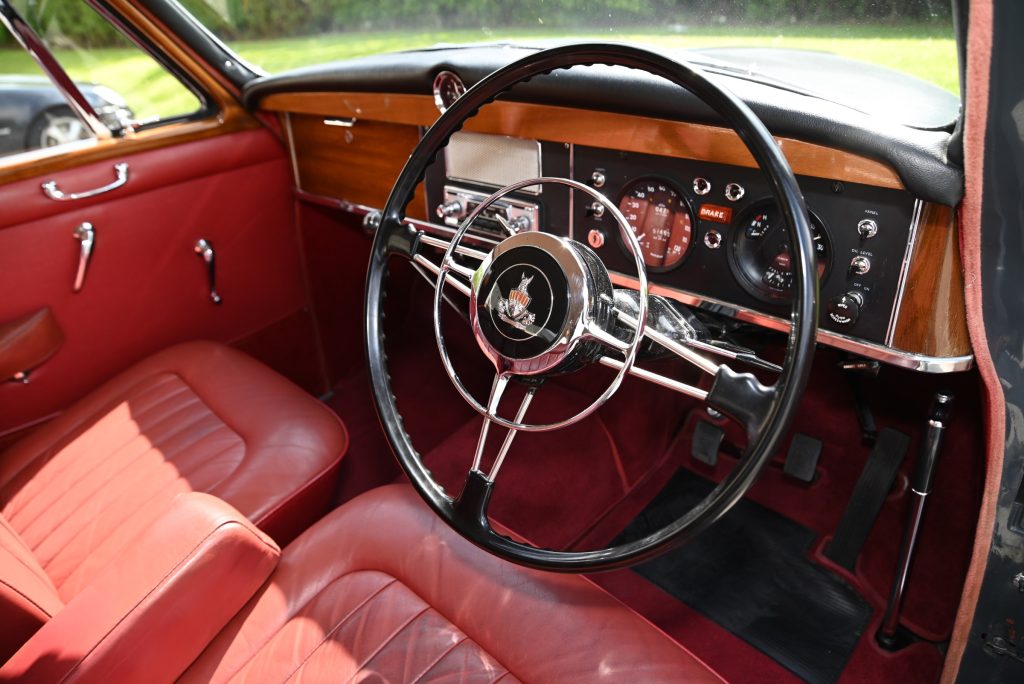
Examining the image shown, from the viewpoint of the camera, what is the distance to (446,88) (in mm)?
1517

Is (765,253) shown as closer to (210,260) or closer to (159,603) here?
(159,603)

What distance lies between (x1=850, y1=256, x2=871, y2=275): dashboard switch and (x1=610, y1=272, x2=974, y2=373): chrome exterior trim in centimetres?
11

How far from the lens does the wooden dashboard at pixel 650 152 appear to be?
102 cm

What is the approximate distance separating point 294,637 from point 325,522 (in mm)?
207

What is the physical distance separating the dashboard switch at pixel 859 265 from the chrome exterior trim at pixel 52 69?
1758 mm

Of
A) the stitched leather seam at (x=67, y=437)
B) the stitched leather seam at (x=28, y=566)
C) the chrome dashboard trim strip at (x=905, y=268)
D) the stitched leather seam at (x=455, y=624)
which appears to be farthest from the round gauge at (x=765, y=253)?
the stitched leather seam at (x=67, y=437)

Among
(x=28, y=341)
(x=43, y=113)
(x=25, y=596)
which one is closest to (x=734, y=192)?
(x=25, y=596)

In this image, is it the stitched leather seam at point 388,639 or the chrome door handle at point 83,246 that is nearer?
the stitched leather seam at point 388,639

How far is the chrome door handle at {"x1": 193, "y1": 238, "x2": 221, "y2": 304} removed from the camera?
6.81ft

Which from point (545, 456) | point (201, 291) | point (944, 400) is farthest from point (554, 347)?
point (201, 291)

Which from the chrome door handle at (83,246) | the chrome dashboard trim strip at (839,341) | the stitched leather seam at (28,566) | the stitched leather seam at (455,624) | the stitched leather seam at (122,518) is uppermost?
the chrome dashboard trim strip at (839,341)

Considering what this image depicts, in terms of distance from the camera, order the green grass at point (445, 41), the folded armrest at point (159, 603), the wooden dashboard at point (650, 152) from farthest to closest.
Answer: the green grass at point (445, 41), the wooden dashboard at point (650, 152), the folded armrest at point (159, 603)

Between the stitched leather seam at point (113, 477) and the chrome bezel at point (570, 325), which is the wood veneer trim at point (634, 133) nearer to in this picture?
the chrome bezel at point (570, 325)

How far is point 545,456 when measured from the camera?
1946mm
